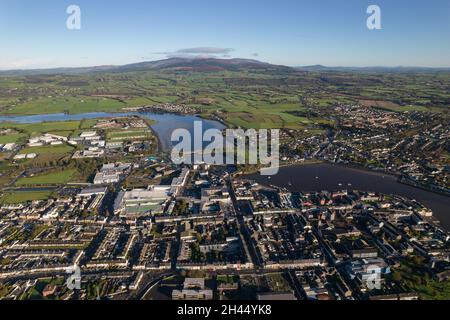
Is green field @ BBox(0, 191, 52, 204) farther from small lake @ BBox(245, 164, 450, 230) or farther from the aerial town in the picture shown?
small lake @ BBox(245, 164, 450, 230)

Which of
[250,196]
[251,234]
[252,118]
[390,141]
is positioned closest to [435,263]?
[251,234]

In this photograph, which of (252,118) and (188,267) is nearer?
(188,267)

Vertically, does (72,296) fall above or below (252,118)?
below

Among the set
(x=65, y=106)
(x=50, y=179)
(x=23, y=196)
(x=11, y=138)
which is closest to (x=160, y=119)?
(x=11, y=138)

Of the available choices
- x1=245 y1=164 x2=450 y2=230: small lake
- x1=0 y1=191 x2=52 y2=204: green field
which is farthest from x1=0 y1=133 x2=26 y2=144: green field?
x1=245 y1=164 x2=450 y2=230: small lake

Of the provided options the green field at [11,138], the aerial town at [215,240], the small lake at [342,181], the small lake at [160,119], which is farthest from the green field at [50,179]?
the small lake at [342,181]
